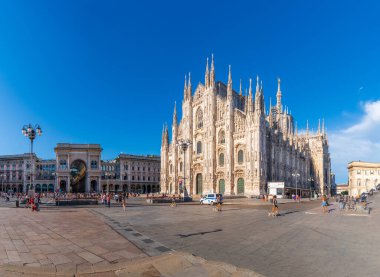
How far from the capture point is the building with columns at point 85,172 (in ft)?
280

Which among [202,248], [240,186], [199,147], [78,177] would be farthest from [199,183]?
[202,248]

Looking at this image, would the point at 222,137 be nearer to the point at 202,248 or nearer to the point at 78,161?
the point at 202,248

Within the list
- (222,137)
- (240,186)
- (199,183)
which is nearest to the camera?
(240,186)

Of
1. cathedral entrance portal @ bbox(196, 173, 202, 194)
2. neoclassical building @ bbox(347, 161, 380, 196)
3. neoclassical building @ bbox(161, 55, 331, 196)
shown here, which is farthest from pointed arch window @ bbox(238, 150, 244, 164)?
neoclassical building @ bbox(347, 161, 380, 196)

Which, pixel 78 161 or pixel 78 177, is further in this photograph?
pixel 78 177

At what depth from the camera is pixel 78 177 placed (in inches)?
3583

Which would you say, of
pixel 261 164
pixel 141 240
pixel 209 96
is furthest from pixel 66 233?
pixel 209 96

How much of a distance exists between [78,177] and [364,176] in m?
101

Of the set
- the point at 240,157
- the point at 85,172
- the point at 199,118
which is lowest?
the point at 85,172

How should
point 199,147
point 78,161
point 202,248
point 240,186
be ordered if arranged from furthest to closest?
point 78,161 → point 199,147 → point 240,186 → point 202,248

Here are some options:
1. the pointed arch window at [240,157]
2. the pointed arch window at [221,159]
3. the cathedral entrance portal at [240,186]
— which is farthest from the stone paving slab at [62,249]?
the pointed arch window at [221,159]

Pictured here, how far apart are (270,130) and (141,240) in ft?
176

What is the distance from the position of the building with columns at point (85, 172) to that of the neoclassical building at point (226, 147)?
26937 mm

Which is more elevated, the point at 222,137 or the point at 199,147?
the point at 222,137
